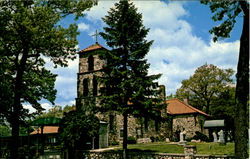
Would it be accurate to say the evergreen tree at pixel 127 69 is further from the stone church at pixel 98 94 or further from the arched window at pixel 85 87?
the arched window at pixel 85 87

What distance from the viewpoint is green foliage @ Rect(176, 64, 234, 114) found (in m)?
43.2

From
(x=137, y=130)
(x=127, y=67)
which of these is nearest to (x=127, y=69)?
(x=127, y=67)

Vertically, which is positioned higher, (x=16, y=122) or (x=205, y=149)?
(x=16, y=122)

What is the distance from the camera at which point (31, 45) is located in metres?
16.9

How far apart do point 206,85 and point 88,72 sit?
26056 mm

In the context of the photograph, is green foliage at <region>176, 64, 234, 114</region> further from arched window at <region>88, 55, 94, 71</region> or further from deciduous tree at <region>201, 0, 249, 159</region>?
deciduous tree at <region>201, 0, 249, 159</region>

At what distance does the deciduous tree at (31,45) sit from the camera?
15672 mm

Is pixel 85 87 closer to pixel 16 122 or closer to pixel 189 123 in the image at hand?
pixel 16 122

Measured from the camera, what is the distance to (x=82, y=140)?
20.3m

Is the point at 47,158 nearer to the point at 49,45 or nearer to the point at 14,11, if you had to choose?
the point at 49,45

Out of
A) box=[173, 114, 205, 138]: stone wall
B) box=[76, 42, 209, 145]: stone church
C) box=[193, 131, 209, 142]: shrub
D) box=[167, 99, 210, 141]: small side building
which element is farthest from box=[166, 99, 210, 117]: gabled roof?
box=[76, 42, 209, 145]: stone church

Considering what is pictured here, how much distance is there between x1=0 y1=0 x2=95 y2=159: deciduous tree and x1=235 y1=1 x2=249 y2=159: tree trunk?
492 inches

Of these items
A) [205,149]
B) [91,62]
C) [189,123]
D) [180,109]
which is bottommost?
[205,149]

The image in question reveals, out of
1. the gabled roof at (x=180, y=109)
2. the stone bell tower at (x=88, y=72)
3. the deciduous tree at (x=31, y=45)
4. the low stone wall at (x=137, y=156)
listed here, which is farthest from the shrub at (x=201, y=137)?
the deciduous tree at (x=31, y=45)
